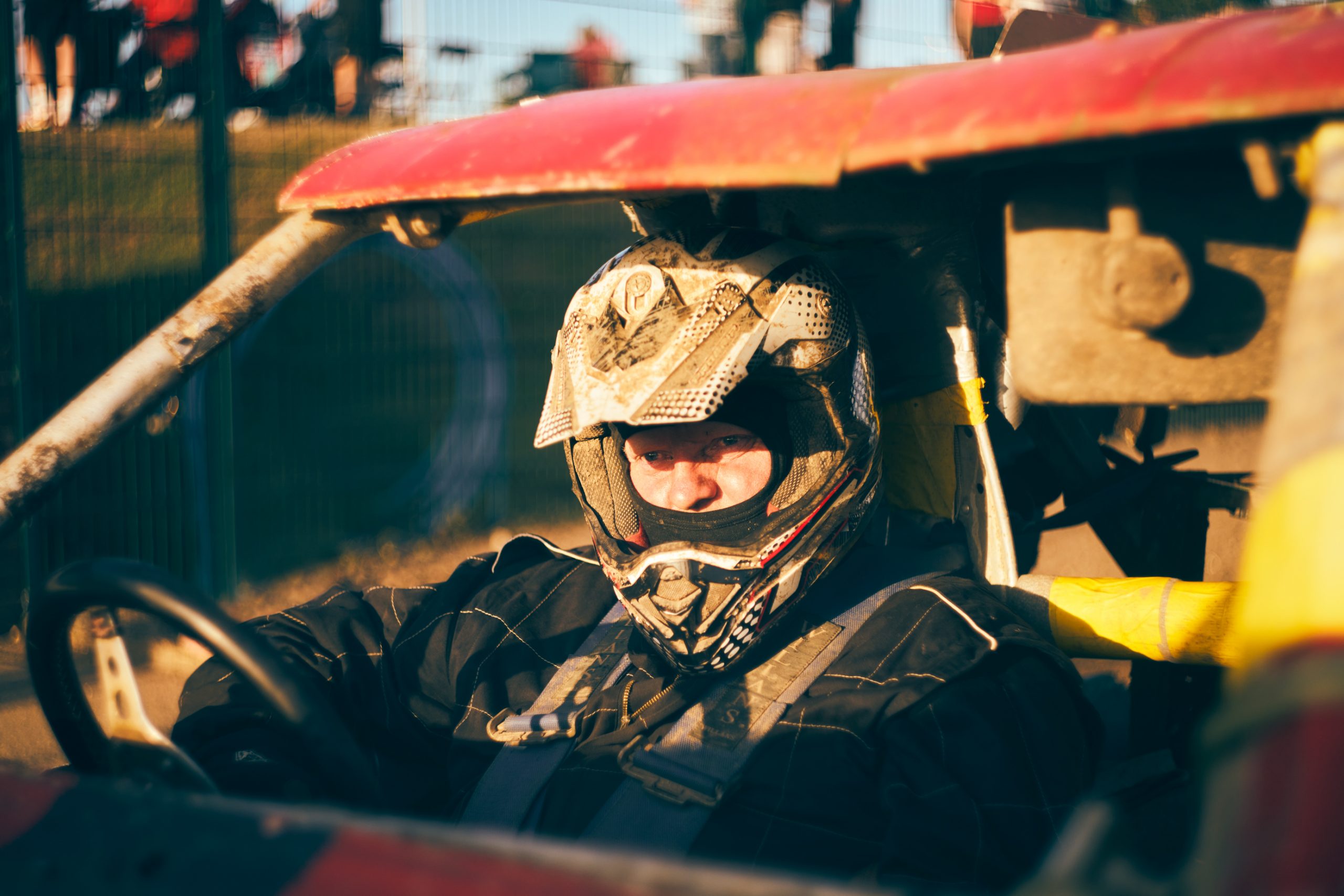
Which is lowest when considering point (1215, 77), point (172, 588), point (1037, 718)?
point (1037, 718)

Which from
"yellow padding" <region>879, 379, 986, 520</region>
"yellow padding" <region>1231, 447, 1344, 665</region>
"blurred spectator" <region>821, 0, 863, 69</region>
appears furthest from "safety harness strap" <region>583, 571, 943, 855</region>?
"blurred spectator" <region>821, 0, 863, 69</region>

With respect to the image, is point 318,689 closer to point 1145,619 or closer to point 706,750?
point 706,750

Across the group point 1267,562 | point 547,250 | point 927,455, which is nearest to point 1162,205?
point 1267,562

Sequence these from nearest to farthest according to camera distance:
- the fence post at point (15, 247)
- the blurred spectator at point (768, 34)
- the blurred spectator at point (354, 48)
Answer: the fence post at point (15, 247) < the blurred spectator at point (354, 48) < the blurred spectator at point (768, 34)

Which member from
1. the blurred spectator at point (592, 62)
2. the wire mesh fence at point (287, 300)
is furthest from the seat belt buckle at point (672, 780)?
the blurred spectator at point (592, 62)

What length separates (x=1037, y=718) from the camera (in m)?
1.69

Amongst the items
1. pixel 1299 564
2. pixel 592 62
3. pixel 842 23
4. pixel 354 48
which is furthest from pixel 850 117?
pixel 842 23

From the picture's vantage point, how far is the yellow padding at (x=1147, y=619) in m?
1.76

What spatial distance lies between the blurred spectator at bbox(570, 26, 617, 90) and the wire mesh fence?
0.5 inches

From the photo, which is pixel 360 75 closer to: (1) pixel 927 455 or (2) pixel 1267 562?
(1) pixel 927 455

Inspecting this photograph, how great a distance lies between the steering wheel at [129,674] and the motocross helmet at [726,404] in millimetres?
674

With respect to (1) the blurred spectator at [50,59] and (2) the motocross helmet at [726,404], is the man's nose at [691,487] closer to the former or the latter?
(2) the motocross helmet at [726,404]

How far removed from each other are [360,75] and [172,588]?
5082 millimetres

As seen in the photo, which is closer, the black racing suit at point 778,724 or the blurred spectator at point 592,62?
the black racing suit at point 778,724
